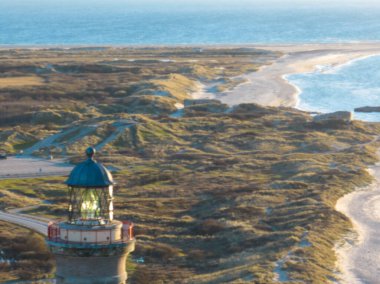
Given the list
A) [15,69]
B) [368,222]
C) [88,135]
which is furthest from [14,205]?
[15,69]

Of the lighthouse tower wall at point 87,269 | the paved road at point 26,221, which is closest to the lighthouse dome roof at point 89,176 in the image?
the lighthouse tower wall at point 87,269

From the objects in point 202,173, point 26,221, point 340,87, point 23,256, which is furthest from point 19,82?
point 23,256

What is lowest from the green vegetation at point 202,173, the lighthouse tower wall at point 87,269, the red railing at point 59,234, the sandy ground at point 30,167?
the sandy ground at point 30,167

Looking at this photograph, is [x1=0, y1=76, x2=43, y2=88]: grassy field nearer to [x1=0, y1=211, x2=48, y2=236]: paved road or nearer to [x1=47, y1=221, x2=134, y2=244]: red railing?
→ [x1=0, y1=211, x2=48, y2=236]: paved road

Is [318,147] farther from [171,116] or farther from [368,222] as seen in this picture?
[368,222]

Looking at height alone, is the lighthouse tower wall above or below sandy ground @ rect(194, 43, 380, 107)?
above

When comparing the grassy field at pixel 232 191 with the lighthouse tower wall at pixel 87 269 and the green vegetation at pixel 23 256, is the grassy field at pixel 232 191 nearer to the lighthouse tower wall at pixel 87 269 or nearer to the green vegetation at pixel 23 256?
the green vegetation at pixel 23 256

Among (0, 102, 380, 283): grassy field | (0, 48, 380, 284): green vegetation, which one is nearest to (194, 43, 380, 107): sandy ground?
(0, 48, 380, 284): green vegetation
